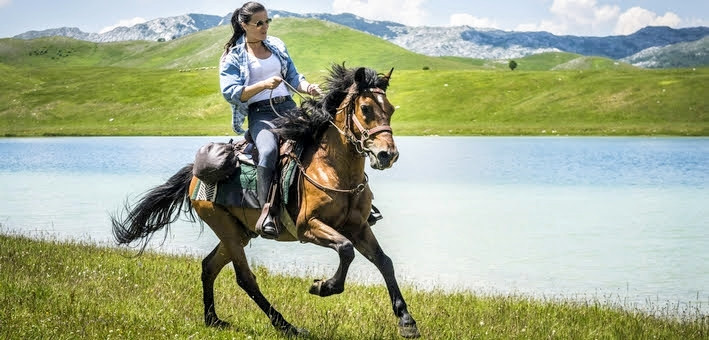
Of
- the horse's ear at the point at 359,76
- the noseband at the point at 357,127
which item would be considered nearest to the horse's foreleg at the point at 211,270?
the noseband at the point at 357,127

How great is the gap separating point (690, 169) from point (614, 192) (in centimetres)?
1207

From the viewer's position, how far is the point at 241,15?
31.3 ft

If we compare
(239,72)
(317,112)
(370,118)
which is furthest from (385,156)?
(239,72)

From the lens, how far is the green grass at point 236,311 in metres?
8.78

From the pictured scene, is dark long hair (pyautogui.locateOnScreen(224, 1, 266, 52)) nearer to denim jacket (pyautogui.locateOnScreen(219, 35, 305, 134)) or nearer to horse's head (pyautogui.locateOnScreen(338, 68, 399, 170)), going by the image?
denim jacket (pyautogui.locateOnScreen(219, 35, 305, 134))

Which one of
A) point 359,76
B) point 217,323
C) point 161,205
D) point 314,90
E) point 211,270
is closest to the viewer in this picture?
point 359,76

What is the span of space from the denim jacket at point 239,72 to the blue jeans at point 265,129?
0.68ft

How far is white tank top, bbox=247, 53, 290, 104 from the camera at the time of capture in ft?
31.2

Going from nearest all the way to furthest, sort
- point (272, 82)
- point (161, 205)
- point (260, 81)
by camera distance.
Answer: point (272, 82), point (260, 81), point (161, 205)

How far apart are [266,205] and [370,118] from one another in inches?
64.4

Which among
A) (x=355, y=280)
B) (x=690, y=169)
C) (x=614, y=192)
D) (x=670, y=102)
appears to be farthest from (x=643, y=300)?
(x=670, y=102)

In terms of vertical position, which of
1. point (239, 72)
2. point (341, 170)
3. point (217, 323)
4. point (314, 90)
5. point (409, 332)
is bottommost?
point (217, 323)

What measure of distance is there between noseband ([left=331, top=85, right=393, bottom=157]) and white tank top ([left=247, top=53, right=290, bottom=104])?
3.72 ft

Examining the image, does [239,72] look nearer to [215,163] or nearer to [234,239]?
[215,163]
